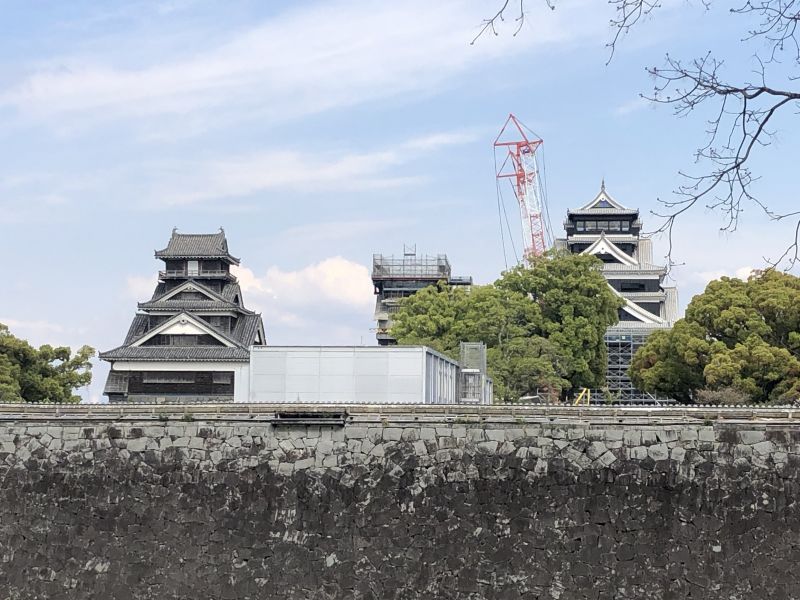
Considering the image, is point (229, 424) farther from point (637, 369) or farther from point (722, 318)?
point (637, 369)

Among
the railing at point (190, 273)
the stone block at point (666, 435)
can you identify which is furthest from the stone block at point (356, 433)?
the railing at point (190, 273)

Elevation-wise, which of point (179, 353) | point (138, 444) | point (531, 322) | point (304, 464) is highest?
point (531, 322)

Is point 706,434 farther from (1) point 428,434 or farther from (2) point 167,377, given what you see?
(2) point 167,377

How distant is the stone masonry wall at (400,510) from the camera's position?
19.6m

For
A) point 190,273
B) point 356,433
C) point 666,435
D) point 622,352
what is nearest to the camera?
point 666,435

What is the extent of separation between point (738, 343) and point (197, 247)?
89.4ft

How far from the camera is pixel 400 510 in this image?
20.2m

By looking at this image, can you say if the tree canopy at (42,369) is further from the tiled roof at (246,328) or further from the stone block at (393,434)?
the stone block at (393,434)

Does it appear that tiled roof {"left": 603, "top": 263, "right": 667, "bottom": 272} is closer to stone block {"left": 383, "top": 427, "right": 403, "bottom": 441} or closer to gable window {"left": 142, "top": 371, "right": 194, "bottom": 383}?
gable window {"left": 142, "top": 371, "right": 194, "bottom": 383}

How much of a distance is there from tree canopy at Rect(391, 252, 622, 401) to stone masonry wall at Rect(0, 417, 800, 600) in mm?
25717

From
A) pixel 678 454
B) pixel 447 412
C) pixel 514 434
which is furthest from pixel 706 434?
pixel 447 412

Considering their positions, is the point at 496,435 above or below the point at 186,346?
below

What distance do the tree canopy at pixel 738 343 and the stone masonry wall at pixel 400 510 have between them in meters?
19.0

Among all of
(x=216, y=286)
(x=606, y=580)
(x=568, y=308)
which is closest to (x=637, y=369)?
(x=568, y=308)
